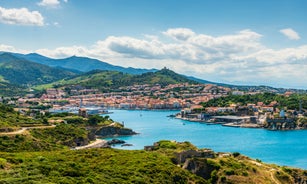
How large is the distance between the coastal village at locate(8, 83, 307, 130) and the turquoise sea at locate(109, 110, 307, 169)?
6434mm

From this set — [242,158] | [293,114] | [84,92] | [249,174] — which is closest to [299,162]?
[242,158]

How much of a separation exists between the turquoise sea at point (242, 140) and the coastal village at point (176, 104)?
643cm

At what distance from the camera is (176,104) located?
447 ft

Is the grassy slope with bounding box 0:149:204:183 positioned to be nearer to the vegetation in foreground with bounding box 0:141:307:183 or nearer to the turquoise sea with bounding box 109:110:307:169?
the vegetation in foreground with bounding box 0:141:307:183

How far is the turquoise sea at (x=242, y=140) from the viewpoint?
52838mm

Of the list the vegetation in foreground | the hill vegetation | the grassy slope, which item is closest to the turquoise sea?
the hill vegetation

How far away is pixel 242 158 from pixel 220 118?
6640 centimetres

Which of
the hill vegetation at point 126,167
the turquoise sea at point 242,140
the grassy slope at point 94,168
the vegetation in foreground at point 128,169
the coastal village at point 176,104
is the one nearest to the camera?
the grassy slope at point 94,168

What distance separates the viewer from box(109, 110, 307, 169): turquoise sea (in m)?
52.8

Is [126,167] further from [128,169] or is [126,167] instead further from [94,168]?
[94,168]

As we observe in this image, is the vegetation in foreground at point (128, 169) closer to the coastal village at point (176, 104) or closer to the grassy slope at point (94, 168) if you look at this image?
the grassy slope at point (94, 168)

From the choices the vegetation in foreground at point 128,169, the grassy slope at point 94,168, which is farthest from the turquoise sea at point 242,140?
the grassy slope at point 94,168

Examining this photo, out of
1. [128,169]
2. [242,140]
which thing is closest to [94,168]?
[128,169]

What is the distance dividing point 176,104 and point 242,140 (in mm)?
69509
